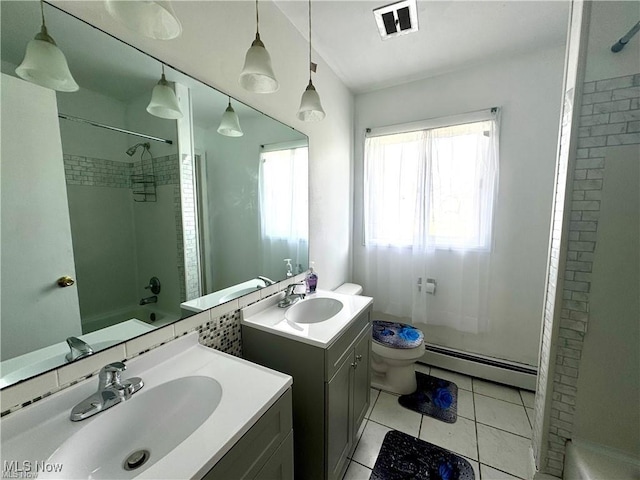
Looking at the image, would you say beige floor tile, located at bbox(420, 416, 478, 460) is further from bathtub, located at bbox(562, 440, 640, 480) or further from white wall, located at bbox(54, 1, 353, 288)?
white wall, located at bbox(54, 1, 353, 288)

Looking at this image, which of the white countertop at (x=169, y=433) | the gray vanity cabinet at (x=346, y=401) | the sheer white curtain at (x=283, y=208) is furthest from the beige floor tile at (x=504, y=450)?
the sheer white curtain at (x=283, y=208)

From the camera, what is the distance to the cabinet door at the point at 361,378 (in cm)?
137

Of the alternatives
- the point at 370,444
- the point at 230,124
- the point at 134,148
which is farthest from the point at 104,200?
the point at 370,444

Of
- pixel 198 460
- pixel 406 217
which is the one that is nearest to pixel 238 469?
pixel 198 460

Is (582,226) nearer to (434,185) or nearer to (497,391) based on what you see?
(434,185)

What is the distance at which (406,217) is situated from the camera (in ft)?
7.19

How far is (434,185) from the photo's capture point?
6.71 feet

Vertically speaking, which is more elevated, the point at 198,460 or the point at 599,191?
the point at 599,191

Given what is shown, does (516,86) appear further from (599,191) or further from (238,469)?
(238,469)

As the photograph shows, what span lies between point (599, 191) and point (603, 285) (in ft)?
1.35

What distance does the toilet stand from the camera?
1809 mm

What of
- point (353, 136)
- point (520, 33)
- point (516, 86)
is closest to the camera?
point (520, 33)

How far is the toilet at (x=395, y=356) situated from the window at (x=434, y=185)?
2.51 feet

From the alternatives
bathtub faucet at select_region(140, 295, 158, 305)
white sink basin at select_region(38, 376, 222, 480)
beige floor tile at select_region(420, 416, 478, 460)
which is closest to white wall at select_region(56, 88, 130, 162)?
bathtub faucet at select_region(140, 295, 158, 305)
